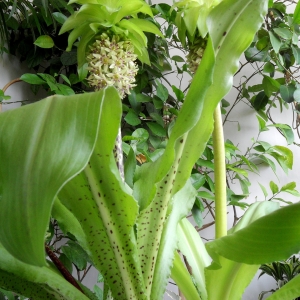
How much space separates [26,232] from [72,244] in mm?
711

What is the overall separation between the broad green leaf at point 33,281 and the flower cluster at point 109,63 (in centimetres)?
25

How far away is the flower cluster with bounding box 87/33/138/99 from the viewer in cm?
45

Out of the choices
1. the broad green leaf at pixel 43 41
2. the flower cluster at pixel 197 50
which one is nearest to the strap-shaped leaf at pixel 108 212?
the flower cluster at pixel 197 50

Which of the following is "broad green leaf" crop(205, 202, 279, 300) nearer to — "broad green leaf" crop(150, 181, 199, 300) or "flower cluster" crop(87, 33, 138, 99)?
"broad green leaf" crop(150, 181, 199, 300)

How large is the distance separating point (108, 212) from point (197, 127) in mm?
146

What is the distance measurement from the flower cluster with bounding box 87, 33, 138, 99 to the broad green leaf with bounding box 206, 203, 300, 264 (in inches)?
10.3

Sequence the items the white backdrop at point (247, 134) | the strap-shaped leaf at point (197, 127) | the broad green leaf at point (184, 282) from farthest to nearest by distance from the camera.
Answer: the white backdrop at point (247, 134)
the broad green leaf at point (184, 282)
the strap-shaped leaf at point (197, 127)

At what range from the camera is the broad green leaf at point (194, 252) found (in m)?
0.46

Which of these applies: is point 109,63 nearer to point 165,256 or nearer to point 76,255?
point 165,256

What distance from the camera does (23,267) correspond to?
352mm

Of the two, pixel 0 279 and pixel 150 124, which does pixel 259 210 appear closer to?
pixel 0 279

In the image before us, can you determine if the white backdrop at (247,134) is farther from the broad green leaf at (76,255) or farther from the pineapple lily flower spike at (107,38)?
the pineapple lily flower spike at (107,38)

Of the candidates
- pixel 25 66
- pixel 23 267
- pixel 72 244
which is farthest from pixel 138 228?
pixel 25 66

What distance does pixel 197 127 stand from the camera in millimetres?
377
